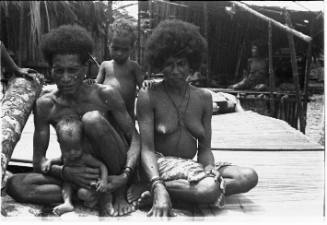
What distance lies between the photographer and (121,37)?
3.63 m

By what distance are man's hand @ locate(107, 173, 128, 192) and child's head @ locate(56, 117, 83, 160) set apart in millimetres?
235

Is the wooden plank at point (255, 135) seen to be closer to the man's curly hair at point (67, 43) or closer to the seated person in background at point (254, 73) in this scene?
the man's curly hair at point (67, 43)

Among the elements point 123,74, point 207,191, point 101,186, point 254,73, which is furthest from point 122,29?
point 254,73

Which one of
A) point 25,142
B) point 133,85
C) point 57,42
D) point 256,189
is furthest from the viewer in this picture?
point 25,142

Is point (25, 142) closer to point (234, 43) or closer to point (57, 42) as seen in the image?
point (57, 42)

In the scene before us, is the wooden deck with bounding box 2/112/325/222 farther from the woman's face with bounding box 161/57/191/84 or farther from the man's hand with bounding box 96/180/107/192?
the woman's face with bounding box 161/57/191/84

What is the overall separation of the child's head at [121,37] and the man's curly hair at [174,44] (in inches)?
22.9

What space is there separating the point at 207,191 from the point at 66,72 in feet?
3.52

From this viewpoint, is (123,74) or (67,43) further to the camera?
(123,74)

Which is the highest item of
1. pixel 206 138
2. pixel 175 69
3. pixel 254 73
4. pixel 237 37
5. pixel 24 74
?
pixel 175 69

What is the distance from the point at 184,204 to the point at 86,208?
589mm

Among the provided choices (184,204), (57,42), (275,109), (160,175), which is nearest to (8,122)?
(57,42)

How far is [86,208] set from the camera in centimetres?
277

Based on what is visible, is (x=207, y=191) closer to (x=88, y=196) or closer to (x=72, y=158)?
(x=88, y=196)
